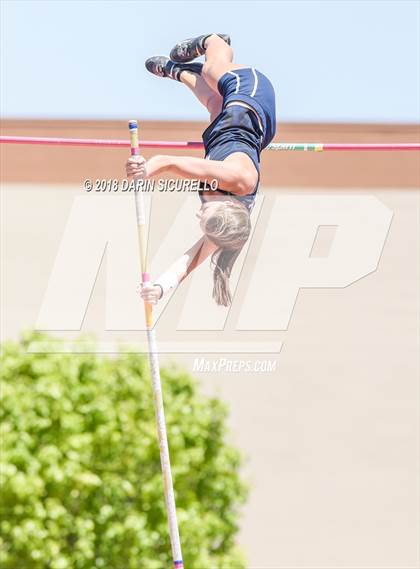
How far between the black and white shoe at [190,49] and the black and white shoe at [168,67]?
0.04 metres

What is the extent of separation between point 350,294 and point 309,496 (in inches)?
72.6

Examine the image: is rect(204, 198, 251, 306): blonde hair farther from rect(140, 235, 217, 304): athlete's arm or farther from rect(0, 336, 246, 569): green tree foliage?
rect(0, 336, 246, 569): green tree foliage

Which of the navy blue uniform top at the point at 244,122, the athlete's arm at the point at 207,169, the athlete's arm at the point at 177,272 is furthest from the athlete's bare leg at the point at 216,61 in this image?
the athlete's arm at the point at 177,272

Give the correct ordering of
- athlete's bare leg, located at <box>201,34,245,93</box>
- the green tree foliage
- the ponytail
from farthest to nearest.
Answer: the green tree foliage → athlete's bare leg, located at <box>201,34,245,93</box> → the ponytail

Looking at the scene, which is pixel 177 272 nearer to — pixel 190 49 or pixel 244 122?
pixel 244 122

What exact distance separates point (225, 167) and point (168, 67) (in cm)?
113

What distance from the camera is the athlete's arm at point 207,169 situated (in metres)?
4.79

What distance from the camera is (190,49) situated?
5.82 m

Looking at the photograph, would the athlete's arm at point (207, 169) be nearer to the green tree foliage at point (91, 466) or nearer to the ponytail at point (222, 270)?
the ponytail at point (222, 270)

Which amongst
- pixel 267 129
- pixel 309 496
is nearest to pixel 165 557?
pixel 309 496

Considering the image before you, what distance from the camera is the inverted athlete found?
4.93 metres

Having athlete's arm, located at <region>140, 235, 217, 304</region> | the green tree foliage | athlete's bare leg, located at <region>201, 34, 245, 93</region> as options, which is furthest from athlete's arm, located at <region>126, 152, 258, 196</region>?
the green tree foliage

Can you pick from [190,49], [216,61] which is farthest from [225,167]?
[190,49]

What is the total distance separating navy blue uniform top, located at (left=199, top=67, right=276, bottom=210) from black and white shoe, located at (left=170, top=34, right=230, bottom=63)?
1.34 feet
